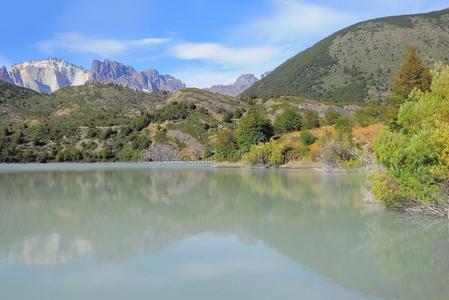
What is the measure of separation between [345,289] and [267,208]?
55.3 ft

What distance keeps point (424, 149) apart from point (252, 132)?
73.1m

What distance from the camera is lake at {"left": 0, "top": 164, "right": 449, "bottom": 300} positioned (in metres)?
12.8

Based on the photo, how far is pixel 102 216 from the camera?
2716 centimetres

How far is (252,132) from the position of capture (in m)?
94.8

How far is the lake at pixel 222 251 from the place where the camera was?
12.8 metres

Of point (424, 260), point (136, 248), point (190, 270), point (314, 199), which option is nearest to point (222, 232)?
point (136, 248)

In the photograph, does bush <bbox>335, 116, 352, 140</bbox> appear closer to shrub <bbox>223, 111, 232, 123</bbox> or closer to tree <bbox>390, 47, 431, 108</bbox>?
tree <bbox>390, 47, 431, 108</bbox>

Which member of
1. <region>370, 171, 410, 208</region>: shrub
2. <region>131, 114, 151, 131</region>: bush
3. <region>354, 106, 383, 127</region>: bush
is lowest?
<region>370, 171, 410, 208</region>: shrub

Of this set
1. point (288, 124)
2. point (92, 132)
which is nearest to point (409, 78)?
point (288, 124)

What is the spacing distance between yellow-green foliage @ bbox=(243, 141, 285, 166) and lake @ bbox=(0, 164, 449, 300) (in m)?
52.9

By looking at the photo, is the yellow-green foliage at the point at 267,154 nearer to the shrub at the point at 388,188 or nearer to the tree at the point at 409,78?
the tree at the point at 409,78

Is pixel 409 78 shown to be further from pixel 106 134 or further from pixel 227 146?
pixel 106 134

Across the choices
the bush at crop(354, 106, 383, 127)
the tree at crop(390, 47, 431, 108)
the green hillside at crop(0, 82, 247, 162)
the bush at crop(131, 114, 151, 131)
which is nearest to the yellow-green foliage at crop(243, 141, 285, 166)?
the bush at crop(354, 106, 383, 127)

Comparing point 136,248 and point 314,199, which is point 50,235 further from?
point 314,199
